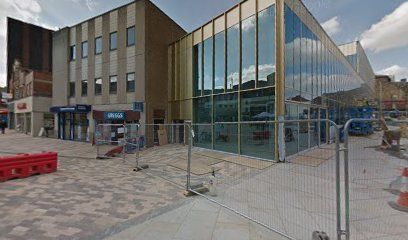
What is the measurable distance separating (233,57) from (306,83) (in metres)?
4.84

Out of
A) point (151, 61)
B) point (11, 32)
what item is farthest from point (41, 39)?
point (151, 61)

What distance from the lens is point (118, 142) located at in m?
12.7

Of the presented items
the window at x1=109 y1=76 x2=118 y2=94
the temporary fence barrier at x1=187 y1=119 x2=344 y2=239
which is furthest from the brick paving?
the window at x1=109 y1=76 x2=118 y2=94

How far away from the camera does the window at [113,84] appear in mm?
20250

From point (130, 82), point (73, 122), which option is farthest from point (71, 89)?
point (130, 82)

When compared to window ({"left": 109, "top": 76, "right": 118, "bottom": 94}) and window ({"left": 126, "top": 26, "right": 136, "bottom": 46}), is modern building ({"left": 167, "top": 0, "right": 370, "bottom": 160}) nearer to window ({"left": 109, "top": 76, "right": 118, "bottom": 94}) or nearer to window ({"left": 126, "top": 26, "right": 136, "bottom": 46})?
window ({"left": 126, "top": 26, "right": 136, "bottom": 46})

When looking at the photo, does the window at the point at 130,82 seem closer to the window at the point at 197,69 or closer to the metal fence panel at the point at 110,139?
the window at the point at 197,69

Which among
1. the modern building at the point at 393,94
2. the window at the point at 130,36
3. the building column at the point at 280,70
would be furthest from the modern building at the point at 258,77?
the modern building at the point at 393,94

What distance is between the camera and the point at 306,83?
46.2 feet

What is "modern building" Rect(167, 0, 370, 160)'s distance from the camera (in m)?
11.0

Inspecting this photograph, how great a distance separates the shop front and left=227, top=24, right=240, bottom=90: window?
1473 centimetres

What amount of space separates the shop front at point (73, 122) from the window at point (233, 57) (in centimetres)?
1473

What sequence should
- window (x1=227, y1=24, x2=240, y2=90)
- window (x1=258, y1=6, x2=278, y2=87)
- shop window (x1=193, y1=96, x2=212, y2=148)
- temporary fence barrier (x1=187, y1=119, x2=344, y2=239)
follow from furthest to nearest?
shop window (x1=193, y1=96, x2=212, y2=148) < window (x1=227, y1=24, x2=240, y2=90) < window (x1=258, y1=6, x2=278, y2=87) < temporary fence barrier (x1=187, y1=119, x2=344, y2=239)

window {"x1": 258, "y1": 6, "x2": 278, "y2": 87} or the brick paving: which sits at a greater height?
window {"x1": 258, "y1": 6, "x2": 278, "y2": 87}
